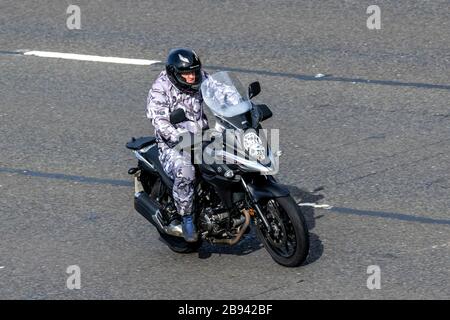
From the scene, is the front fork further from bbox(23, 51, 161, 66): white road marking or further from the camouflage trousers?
bbox(23, 51, 161, 66): white road marking

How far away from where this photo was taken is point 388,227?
10.1m

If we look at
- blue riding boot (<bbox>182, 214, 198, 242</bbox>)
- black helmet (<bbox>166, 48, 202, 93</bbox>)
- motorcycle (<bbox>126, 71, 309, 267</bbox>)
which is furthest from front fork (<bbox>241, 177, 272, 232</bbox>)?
black helmet (<bbox>166, 48, 202, 93</bbox>)

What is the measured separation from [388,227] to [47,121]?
Result: 4.32 m

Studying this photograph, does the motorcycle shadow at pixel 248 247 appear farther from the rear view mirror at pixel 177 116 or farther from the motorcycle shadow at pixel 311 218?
the rear view mirror at pixel 177 116

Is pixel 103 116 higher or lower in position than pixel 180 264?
higher

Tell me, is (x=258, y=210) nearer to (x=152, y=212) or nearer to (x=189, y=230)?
(x=189, y=230)

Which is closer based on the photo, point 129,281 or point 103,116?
point 129,281

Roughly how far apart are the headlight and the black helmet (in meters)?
0.76

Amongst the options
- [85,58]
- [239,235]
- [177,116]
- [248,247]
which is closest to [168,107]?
[177,116]

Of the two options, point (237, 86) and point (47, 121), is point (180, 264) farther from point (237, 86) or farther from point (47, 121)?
point (47, 121)
